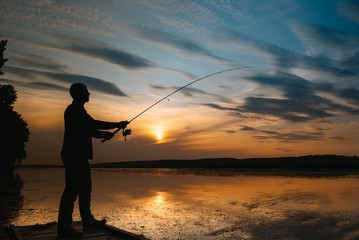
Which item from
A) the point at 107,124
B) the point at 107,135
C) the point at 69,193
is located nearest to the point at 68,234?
the point at 69,193

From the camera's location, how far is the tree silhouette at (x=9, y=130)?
3506cm

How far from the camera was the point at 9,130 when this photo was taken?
41875 millimetres

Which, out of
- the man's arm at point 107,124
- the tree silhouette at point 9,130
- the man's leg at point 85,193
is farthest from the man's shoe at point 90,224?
the tree silhouette at point 9,130

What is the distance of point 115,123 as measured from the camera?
662cm

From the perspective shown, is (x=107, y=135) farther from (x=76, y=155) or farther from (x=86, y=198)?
(x=86, y=198)

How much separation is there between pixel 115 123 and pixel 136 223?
385 centimetres

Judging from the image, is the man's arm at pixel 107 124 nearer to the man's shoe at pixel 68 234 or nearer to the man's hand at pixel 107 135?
the man's hand at pixel 107 135

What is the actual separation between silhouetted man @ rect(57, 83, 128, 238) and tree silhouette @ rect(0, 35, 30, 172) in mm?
31488

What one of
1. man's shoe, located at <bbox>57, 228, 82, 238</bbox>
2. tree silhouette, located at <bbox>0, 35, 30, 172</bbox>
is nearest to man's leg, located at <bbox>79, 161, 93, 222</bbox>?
man's shoe, located at <bbox>57, 228, 82, 238</bbox>

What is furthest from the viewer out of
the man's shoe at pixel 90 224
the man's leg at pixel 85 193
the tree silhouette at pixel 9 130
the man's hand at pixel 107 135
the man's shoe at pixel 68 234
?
the tree silhouette at pixel 9 130

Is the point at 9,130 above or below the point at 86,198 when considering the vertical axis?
above

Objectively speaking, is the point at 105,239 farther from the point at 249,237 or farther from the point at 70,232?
the point at 249,237

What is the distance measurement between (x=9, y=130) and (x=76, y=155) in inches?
1602

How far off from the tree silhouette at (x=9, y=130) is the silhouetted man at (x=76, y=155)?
1240 inches
